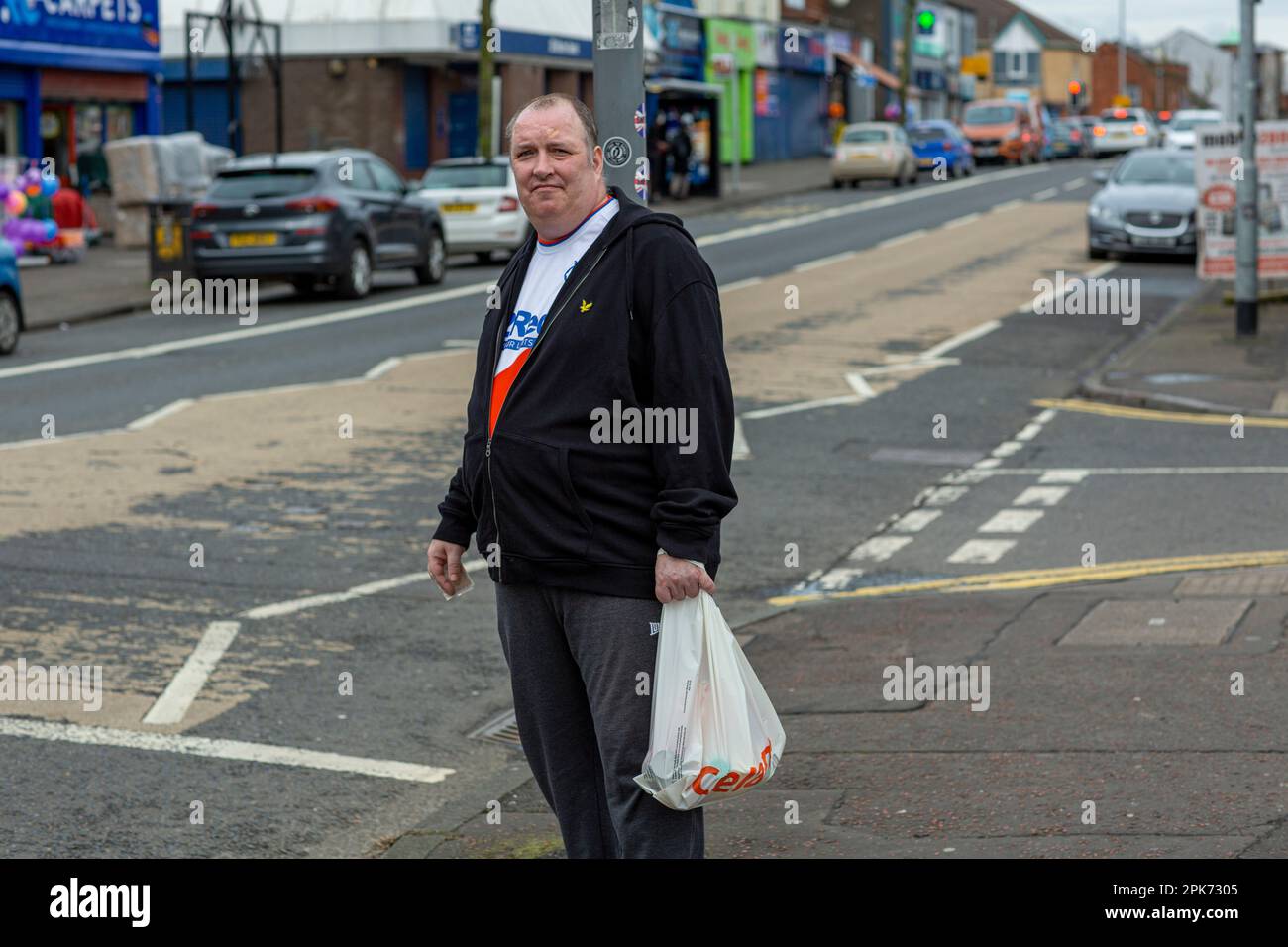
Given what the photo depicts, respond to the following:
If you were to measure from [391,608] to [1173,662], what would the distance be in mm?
3491

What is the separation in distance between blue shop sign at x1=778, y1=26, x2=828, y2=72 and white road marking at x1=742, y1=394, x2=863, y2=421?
55.0 m

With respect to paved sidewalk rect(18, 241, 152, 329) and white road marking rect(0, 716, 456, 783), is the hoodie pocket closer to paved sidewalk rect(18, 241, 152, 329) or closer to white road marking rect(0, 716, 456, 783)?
white road marking rect(0, 716, 456, 783)

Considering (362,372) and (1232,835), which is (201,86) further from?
(1232,835)

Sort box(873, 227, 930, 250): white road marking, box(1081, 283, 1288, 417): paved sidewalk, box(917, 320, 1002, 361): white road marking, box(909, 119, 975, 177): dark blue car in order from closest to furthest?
box(1081, 283, 1288, 417): paved sidewalk
box(917, 320, 1002, 361): white road marking
box(873, 227, 930, 250): white road marking
box(909, 119, 975, 177): dark blue car

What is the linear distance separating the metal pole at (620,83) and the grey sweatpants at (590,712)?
5.67ft

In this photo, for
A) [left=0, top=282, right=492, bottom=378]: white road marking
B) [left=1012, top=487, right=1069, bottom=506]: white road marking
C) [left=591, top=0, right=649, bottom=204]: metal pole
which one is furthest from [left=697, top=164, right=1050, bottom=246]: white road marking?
[left=591, top=0, right=649, bottom=204]: metal pole

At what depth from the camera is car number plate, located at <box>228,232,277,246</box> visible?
23.8m

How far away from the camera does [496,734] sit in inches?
281

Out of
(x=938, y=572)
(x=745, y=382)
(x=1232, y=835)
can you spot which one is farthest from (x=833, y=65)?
(x=1232, y=835)

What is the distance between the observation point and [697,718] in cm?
400

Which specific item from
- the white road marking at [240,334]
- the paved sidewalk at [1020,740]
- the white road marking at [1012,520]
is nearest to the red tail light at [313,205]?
the white road marking at [240,334]

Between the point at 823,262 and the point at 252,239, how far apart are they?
935 centimetres

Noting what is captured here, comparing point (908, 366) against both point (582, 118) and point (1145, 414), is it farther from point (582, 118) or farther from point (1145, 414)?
point (582, 118)
